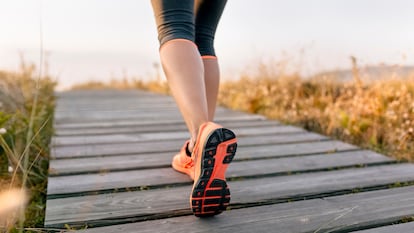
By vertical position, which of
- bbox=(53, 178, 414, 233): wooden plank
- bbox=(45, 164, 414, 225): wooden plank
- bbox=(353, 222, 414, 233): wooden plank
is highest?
bbox=(45, 164, 414, 225): wooden plank

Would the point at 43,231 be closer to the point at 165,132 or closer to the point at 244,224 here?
the point at 244,224

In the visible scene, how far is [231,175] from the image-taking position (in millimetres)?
1636

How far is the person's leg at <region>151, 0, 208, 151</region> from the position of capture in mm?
1162

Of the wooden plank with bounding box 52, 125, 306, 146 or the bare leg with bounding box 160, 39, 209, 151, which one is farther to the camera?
the wooden plank with bounding box 52, 125, 306, 146

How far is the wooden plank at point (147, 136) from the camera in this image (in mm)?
2264

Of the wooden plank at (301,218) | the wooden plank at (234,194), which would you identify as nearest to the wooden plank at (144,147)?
the wooden plank at (234,194)

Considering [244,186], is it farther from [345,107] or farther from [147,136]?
[345,107]

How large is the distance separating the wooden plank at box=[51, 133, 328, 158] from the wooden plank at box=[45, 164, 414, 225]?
1.95 ft

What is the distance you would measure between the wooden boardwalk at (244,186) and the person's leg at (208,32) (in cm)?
39

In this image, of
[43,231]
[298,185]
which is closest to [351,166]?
[298,185]

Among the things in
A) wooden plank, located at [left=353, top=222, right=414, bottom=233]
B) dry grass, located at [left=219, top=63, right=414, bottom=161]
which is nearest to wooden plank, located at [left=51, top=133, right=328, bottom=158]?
dry grass, located at [left=219, top=63, right=414, bottom=161]

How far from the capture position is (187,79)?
1.17 m

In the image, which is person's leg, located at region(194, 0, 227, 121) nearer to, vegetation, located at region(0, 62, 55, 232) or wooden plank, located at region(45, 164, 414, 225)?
wooden plank, located at region(45, 164, 414, 225)

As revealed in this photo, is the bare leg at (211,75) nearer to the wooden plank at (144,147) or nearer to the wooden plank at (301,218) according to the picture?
the wooden plank at (301,218)
